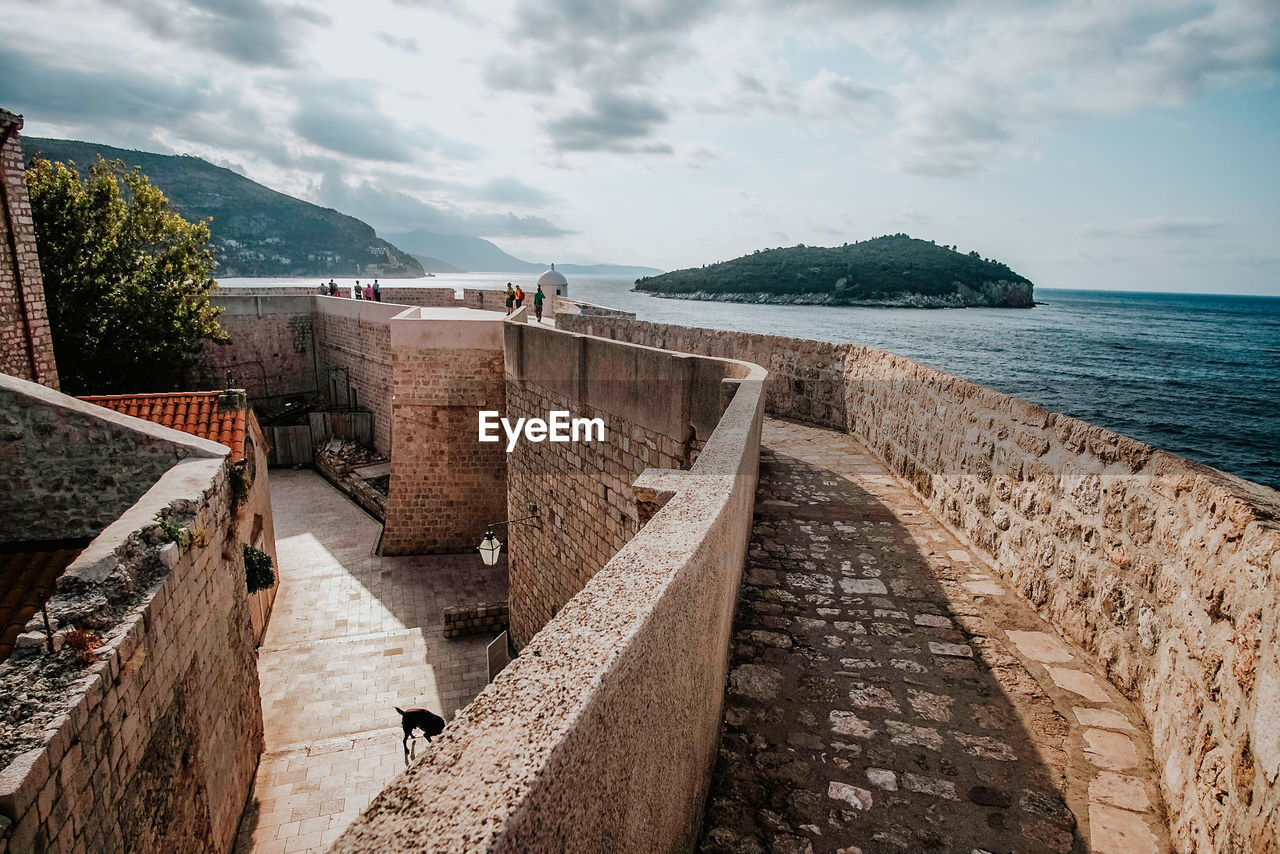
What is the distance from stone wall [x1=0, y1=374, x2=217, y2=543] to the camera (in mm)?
6078

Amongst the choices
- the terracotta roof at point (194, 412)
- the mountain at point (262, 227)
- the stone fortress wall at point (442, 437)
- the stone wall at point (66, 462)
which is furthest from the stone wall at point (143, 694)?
the mountain at point (262, 227)

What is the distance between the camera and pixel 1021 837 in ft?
8.22

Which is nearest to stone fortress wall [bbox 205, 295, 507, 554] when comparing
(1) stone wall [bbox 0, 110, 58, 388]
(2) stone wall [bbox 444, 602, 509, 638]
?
(2) stone wall [bbox 444, 602, 509, 638]

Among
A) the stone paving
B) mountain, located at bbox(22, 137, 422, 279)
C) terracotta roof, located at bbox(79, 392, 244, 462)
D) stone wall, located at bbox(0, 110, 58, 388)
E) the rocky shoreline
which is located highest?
mountain, located at bbox(22, 137, 422, 279)

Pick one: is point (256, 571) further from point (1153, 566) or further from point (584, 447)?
point (1153, 566)

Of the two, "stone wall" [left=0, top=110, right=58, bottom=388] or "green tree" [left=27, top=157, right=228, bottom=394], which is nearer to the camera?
"stone wall" [left=0, top=110, right=58, bottom=388]

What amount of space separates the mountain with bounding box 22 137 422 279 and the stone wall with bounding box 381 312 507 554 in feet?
487

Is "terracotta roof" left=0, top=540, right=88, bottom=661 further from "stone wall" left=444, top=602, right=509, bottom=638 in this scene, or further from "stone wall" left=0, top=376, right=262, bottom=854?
"stone wall" left=444, top=602, right=509, bottom=638

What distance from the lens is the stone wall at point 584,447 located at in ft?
20.5

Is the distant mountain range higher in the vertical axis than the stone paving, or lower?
higher

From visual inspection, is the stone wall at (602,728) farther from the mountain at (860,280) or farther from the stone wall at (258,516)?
the mountain at (860,280)

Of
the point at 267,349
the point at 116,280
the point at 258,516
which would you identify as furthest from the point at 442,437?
the point at 267,349

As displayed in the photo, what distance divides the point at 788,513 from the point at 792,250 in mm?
154022

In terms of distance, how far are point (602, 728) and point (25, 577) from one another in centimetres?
709
